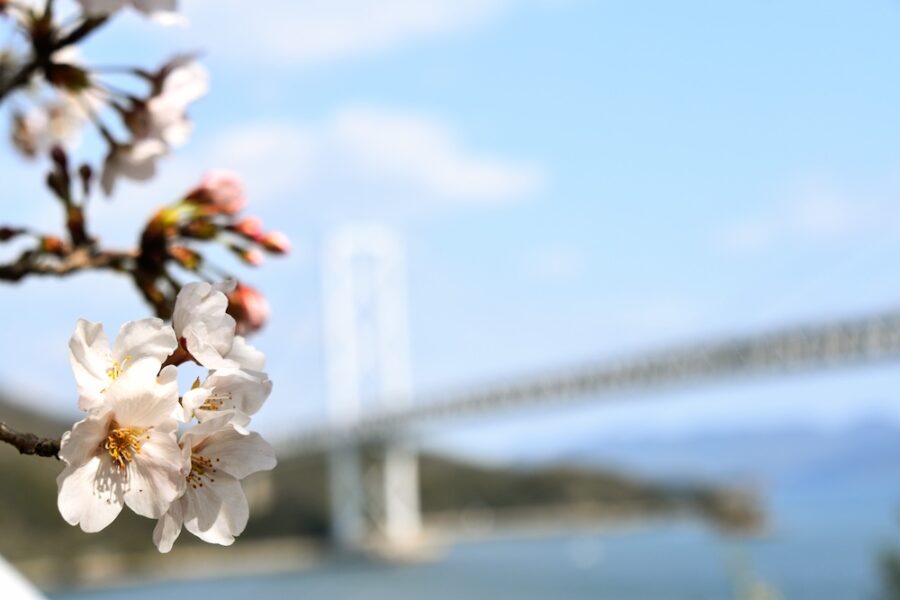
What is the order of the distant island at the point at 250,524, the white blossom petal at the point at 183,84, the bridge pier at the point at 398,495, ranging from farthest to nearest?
the distant island at the point at 250,524 → the bridge pier at the point at 398,495 → the white blossom petal at the point at 183,84

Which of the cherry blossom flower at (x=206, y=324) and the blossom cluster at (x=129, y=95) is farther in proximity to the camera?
the blossom cluster at (x=129, y=95)

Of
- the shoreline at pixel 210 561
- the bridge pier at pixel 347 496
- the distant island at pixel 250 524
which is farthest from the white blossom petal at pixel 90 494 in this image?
the shoreline at pixel 210 561

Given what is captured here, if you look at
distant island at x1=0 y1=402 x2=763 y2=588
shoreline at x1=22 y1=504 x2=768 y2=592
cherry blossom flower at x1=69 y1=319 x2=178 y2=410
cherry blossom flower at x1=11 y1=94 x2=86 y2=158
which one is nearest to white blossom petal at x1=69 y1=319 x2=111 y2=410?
cherry blossom flower at x1=69 y1=319 x2=178 y2=410

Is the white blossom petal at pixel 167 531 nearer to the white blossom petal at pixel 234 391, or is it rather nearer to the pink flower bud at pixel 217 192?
the white blossom petal at pixel 234 391

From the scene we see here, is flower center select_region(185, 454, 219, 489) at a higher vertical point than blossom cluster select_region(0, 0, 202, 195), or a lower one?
lower

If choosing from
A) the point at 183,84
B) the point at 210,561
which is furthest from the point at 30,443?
the point at 210,561

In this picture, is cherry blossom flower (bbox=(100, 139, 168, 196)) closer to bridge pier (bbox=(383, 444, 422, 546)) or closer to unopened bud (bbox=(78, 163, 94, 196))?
unopened bud (bbox=(78, 163, 94, 196))
